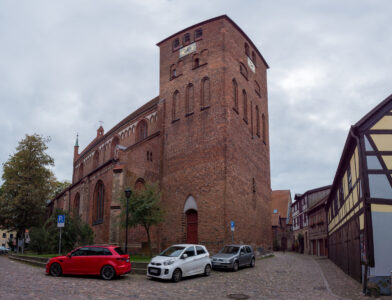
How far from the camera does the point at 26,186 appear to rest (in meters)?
40.1

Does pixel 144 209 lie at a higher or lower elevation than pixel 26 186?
lower

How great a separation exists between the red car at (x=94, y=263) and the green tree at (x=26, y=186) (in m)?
26.4

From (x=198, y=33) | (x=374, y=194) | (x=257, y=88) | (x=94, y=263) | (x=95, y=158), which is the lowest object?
(x=94, y=263)

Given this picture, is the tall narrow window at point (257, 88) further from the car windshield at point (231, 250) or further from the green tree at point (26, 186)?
the green tree at point (26, 186)

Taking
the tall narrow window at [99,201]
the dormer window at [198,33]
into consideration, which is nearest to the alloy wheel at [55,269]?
the tall narrow window at [99,201]

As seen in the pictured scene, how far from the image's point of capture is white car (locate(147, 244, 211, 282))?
49.8ft

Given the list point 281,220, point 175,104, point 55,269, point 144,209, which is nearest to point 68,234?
point 144,209

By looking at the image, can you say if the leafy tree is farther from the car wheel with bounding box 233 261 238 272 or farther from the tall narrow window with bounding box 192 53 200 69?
the tall narrow window with bounding box 192 53 200 69

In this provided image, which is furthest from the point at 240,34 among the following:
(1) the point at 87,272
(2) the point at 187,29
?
(1) the point at 87,272

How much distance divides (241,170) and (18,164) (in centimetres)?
2823

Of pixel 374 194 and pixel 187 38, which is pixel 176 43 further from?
pixel 374 194

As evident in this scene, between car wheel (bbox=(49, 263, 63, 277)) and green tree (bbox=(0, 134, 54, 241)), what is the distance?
26.1 m

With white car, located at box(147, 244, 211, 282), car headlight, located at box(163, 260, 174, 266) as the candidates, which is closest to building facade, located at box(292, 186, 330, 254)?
white car, located at box(147, 244, 211, 282)

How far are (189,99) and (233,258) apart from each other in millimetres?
14651
